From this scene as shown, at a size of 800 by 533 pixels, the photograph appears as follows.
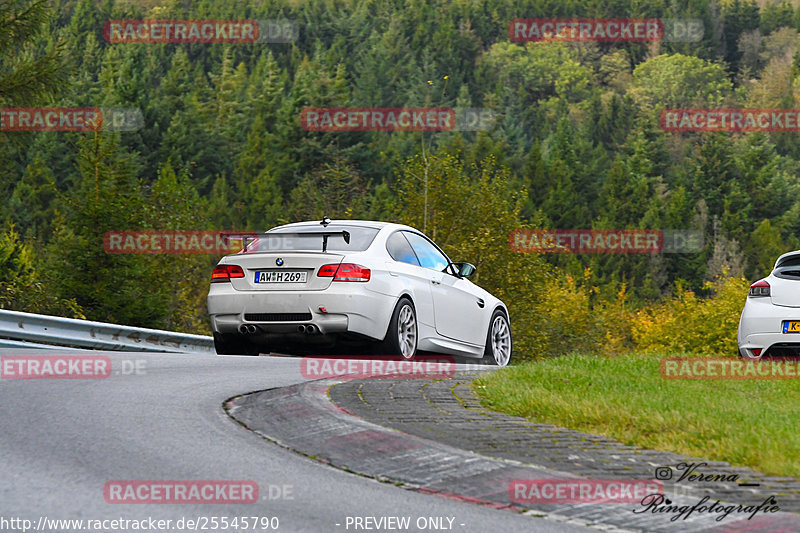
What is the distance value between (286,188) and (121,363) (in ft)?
322

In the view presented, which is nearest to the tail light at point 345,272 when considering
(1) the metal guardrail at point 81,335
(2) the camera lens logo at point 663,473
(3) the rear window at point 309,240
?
(3) the rear window at point 309,240

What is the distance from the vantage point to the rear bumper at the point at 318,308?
1173cm

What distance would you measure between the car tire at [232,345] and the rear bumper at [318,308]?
0.40 metres

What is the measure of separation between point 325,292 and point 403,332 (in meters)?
1.17

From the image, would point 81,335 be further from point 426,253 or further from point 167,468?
point 167,468

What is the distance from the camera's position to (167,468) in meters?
6.03

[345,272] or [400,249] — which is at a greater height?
[400,249]

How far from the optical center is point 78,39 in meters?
148

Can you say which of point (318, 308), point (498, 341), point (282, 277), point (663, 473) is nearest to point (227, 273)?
point (282, 277)

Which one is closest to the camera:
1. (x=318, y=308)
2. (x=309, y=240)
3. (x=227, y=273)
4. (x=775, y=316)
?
(x=318, y=308)

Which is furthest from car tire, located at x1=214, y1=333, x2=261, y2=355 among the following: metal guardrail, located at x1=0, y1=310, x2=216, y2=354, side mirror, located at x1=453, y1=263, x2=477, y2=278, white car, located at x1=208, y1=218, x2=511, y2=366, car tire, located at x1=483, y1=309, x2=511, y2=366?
car tire, located at x1=483, y1=309, x2=511, y2=366

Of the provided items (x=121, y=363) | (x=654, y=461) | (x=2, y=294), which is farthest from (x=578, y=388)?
(x=2, y=294)

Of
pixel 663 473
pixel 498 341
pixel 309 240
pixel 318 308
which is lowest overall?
pixel 498 341

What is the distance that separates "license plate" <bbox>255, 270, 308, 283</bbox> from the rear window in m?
0.35
